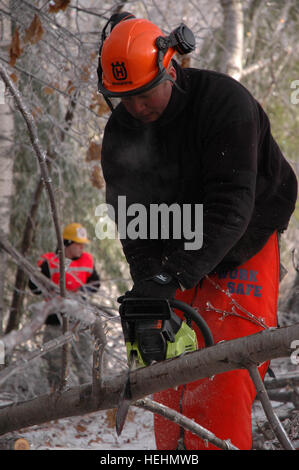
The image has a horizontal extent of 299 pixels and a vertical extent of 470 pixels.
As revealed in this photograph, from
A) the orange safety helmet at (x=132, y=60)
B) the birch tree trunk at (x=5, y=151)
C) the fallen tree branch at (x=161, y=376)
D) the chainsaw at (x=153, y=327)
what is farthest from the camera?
the birch tree trunk at (x=5, y=151)

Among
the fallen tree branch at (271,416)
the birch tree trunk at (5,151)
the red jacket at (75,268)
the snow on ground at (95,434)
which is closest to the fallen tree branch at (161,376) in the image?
the fallen tree branch at (271,416)

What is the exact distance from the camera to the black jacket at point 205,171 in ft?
7.45

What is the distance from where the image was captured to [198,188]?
266cm

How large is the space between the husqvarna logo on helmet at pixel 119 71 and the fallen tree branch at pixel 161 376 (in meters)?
1.23

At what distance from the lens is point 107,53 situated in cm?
231

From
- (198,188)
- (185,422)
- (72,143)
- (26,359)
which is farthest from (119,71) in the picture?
(72,143)

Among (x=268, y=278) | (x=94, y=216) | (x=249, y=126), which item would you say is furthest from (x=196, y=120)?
(x=94, y=216)

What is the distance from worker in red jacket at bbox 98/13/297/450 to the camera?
2.27 metres

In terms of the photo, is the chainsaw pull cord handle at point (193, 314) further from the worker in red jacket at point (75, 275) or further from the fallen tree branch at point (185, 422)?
the worker in red jacket at point (75, 275)

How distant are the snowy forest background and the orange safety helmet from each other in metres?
0.42

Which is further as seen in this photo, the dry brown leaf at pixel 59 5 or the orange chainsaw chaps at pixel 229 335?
the dry brown leaf at pixel 59 5

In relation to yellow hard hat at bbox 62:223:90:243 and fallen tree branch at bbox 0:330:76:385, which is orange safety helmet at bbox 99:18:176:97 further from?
yellow hard hat at bbox 62:223:90:243

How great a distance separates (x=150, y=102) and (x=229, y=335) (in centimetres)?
117
